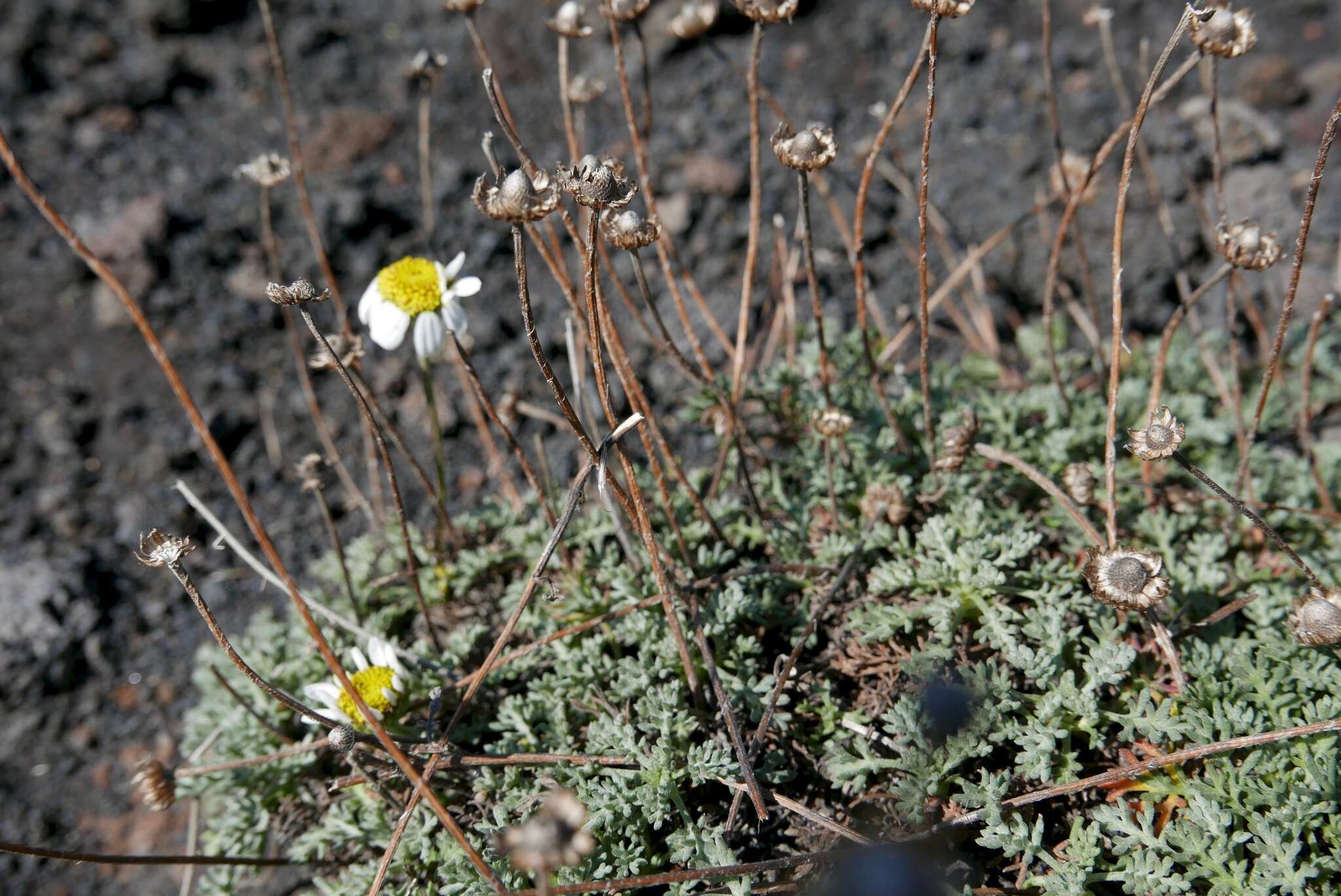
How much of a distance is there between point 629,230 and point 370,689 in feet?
4.14

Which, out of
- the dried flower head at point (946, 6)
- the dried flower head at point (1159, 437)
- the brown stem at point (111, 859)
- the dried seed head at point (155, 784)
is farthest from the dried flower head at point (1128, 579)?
the dried seed head at point (155, 784)

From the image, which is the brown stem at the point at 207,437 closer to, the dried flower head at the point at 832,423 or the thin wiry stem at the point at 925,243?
the dried flower head at the point at 832,423

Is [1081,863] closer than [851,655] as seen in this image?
Yes

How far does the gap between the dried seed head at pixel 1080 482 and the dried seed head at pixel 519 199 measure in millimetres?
1456

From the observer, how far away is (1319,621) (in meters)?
1.90

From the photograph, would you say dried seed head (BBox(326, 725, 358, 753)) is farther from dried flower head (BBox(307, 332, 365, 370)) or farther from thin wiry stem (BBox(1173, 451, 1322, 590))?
thin wiry stem (BBox(1173, 451, 1322, 590))

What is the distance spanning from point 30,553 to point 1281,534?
4.14 metres

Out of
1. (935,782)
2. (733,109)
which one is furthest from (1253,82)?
(935,782)

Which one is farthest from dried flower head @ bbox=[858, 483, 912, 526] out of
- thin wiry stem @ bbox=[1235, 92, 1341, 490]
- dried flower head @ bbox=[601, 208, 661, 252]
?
dried flower head @ bbox=[601, 208, 661, 252]

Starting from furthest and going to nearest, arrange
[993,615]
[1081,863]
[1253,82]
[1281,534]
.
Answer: [1253,82]
[1281,534]
[993,615]
[1081,863]

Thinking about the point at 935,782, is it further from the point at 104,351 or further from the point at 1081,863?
the point at 104,351

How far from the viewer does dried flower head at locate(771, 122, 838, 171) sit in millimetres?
1910

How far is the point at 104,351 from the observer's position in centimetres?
415

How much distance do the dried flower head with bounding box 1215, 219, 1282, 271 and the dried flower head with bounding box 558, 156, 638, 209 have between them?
1.41 meters
